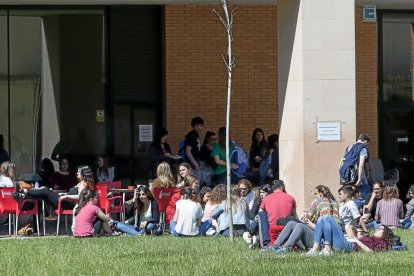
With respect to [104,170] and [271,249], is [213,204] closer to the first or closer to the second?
[271,249]

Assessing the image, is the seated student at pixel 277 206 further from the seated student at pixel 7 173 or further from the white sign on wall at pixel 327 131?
the seated student at pixel 7 173

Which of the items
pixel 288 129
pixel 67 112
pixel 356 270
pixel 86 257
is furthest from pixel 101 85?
pixel 356 270

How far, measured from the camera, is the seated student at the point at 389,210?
2136 centimetres

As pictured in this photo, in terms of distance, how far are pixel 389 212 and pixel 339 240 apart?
5.69 metres

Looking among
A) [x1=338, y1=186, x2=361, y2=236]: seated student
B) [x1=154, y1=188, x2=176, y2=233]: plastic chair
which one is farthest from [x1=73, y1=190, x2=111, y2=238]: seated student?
[x1=338, y1=186, x2=361, y2=236]: seated student

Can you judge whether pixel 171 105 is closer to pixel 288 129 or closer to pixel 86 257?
pixel 288 129

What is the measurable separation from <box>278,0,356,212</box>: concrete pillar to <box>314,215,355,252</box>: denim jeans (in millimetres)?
5437

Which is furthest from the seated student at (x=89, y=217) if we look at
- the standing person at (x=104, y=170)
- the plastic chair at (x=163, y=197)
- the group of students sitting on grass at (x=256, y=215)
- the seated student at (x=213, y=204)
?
the standing person at (x=104, y=170)

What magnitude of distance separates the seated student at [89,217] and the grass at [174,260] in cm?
79

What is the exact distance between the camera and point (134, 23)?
26.5m

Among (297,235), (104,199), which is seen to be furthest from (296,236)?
(104,199)

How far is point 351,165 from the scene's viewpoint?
20.9 m

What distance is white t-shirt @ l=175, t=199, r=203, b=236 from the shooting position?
19.7 m

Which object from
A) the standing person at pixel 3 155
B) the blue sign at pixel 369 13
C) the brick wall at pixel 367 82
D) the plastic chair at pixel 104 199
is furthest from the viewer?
the brick wall at pixel 367 82
